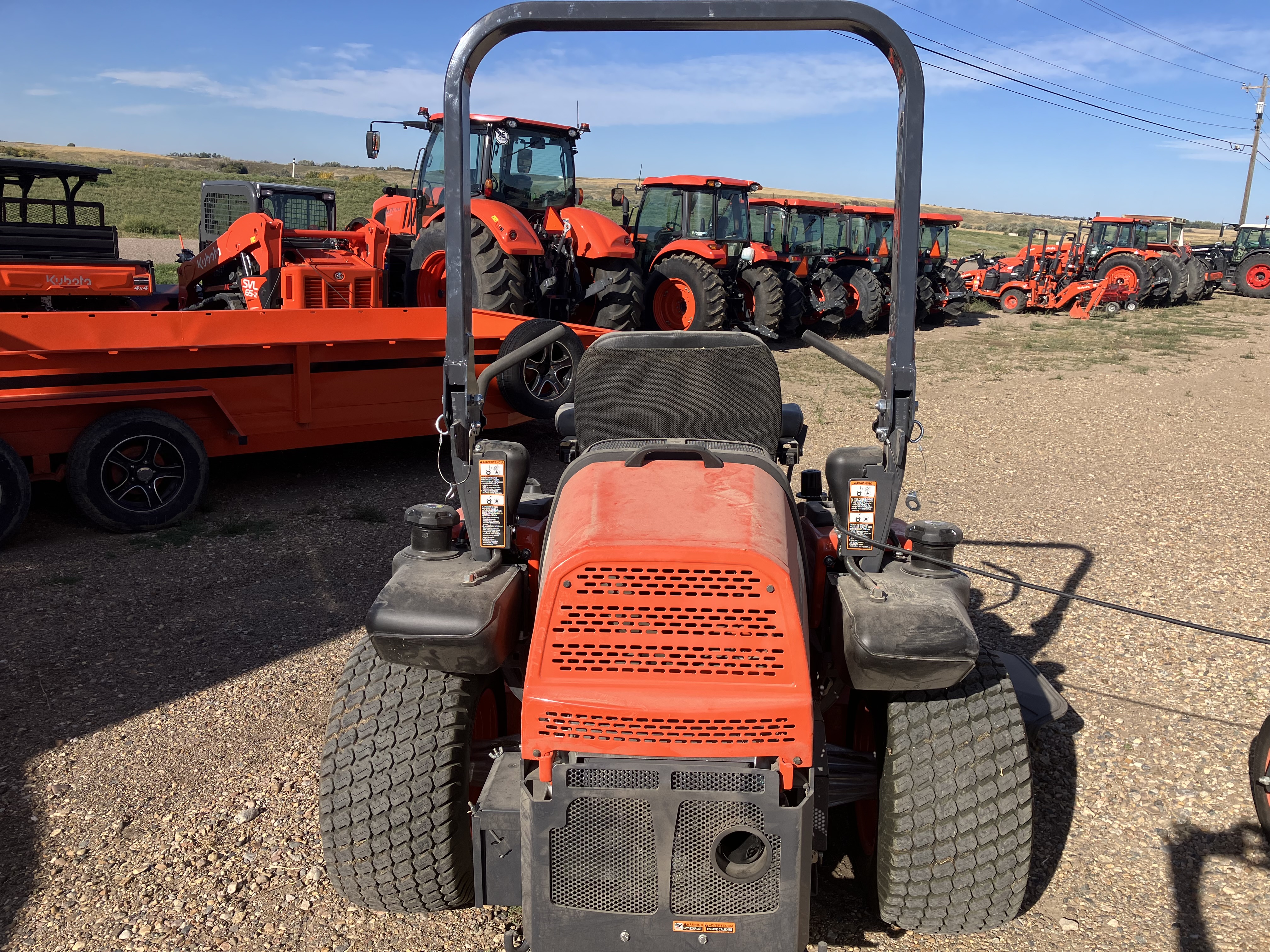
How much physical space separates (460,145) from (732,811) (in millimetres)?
1743

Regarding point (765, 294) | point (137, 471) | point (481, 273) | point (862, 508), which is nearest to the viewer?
point (862, 508)

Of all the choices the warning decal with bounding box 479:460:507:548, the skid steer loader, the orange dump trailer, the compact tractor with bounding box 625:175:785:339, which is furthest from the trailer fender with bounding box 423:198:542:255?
the warning decal with bounding box 479:460:507:548

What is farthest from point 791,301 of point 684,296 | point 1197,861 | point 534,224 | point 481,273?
point 1197,861

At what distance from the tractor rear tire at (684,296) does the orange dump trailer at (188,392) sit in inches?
217

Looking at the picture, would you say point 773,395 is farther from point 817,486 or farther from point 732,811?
point 732,811

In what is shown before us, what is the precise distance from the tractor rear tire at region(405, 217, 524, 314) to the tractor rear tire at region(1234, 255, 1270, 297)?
25503mm

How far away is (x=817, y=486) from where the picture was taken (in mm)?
3467

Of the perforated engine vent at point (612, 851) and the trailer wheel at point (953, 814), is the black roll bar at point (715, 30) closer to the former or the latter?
the trailer wheel at point (953, 814)

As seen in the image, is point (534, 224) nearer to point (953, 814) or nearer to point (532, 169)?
point (532, 169)

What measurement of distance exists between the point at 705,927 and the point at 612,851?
0.24 metres

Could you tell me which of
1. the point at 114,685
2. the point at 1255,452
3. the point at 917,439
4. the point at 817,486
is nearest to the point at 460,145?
the point at 917,439

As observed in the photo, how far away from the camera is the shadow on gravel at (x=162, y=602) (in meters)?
3.44

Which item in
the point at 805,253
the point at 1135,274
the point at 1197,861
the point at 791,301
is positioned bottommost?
the point at 1197,861

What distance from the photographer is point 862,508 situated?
8.28 feet
